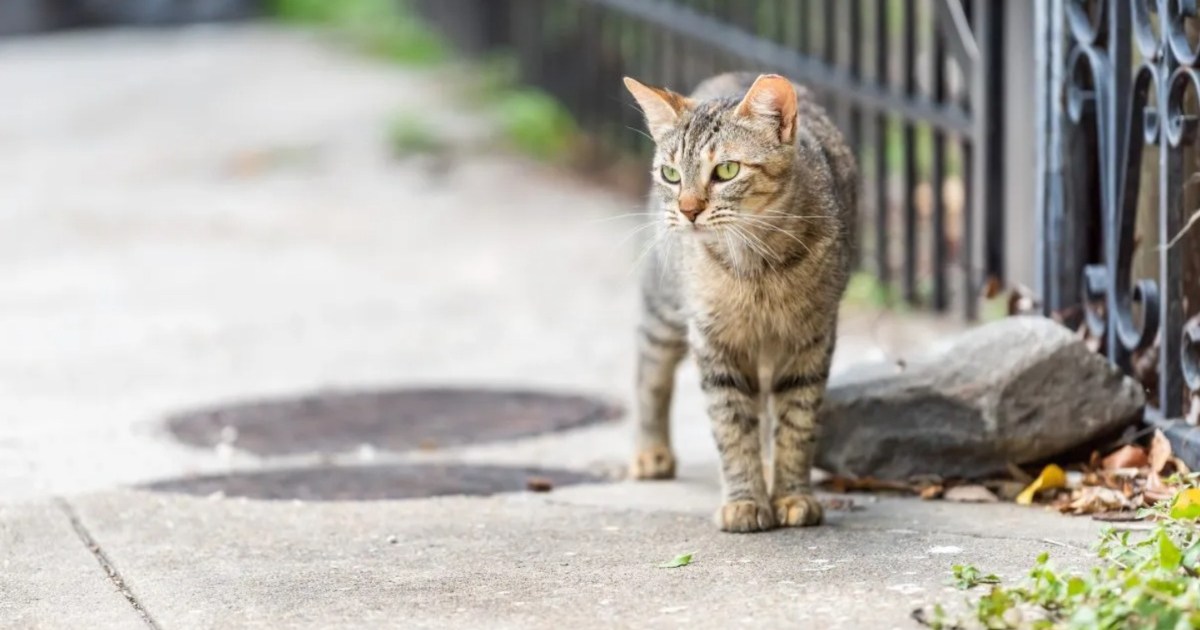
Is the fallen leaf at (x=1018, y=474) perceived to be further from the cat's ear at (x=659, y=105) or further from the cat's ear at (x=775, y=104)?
the cat's ear at (x=659, y=105)

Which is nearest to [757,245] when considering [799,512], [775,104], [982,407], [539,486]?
[775,104]

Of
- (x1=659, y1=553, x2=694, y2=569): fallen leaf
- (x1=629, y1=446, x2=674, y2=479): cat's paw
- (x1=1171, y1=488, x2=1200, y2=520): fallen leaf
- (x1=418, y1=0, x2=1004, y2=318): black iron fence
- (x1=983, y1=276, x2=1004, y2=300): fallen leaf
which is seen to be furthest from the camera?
(x1=418, y1=0, x2=1004, y2=318): black iron fence

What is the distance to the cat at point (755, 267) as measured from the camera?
4902 millimetres

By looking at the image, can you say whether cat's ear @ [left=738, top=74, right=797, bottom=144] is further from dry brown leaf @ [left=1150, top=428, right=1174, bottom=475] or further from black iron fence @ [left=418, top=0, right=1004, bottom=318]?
black iron fence @ [left=418, top=0, right=1004, bottom=318]

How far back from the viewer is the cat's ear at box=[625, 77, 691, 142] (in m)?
5.07

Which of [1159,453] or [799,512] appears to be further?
[1159,453]

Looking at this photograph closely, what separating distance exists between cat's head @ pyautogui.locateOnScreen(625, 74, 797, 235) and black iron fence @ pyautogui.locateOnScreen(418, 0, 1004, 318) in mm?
2057

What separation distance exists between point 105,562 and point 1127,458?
2.72 meters

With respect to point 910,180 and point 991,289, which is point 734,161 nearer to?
point 991,289

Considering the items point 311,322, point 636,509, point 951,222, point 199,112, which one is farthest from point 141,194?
point 636,509

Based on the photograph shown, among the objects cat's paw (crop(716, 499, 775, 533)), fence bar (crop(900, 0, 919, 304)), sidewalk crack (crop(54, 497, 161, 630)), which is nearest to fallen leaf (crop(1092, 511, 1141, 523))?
cat's paw (crop(716, 499, 775, 533))

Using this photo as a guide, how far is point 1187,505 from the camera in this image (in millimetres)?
4203

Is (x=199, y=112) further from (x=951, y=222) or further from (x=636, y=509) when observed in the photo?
(x=636, y=509)

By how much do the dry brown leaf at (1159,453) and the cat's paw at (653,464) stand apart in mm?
1530
